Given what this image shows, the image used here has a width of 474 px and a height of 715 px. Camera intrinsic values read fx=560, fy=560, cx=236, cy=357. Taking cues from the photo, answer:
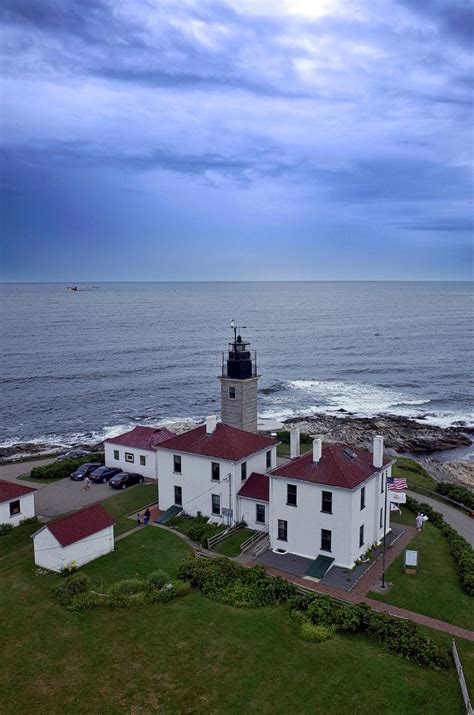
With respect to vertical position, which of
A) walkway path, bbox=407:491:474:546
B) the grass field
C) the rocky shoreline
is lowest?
the rocky shoreline

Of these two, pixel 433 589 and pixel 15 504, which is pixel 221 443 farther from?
pixel 433 589

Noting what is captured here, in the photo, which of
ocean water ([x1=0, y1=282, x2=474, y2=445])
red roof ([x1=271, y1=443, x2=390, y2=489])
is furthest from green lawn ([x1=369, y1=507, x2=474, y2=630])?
ocean water ([x1=0, y1=282, x2=474, y2=445])

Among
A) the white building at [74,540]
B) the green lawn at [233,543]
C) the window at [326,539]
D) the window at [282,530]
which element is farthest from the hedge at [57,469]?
the window at [326,539]

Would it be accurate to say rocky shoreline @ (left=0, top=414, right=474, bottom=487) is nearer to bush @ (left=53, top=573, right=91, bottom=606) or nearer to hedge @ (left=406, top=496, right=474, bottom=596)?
hedge @ (left=406, top=496, right=474, bottom=596)

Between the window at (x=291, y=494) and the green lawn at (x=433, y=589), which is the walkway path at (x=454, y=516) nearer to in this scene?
the green lawn at (x=433, y=589)

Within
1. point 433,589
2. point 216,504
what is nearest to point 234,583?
point 216,504
